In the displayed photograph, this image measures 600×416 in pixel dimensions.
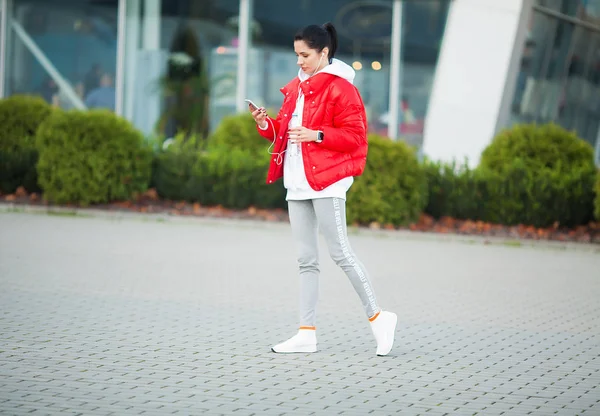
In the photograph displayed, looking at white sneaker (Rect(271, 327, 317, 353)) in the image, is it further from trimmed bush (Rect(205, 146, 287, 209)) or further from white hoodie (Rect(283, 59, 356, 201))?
trimmed bush (Rect(205, 146, 287, 209))

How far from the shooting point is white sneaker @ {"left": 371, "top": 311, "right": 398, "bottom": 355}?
6.48 m

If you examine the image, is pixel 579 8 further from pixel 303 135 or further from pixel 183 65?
pixel 303 135

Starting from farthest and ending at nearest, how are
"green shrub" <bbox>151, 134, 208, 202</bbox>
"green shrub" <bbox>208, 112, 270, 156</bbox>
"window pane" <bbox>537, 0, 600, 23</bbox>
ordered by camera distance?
"window pane" <bbox>537, 0, 600, 23</bbox>
"green shrub" <bbox>208, 112, 270, 156</bbox>
"green shrub" <bbox>151, 134, 208, 202</bbox>

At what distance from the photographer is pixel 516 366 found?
20.8ft

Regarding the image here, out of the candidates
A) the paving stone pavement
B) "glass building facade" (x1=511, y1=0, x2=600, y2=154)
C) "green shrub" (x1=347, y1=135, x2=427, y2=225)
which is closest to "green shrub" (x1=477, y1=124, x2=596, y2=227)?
"green shrub" (x1=347, y1=135, x2=427, y2=225)

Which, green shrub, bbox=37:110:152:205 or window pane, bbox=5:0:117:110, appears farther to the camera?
window pane, bbox=5:0:117:110

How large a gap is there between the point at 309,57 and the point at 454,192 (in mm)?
8814

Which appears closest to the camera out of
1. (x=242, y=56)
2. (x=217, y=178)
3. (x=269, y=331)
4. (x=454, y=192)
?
(x=269, y=331)

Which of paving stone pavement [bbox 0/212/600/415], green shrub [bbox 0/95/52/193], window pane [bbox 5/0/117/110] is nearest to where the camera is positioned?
paving stone pavement [bbox 0/212/600/415]

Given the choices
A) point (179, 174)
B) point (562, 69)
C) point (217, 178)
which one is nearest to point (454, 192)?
point (217, 178)

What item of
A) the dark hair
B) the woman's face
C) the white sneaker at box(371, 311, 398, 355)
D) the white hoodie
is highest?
the dark hair

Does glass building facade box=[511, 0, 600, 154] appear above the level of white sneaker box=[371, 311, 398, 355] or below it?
above

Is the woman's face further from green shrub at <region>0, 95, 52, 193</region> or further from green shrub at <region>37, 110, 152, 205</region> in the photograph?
green shrub at <region>0, 95, 52, 193</region>

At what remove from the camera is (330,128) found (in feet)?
20.8
